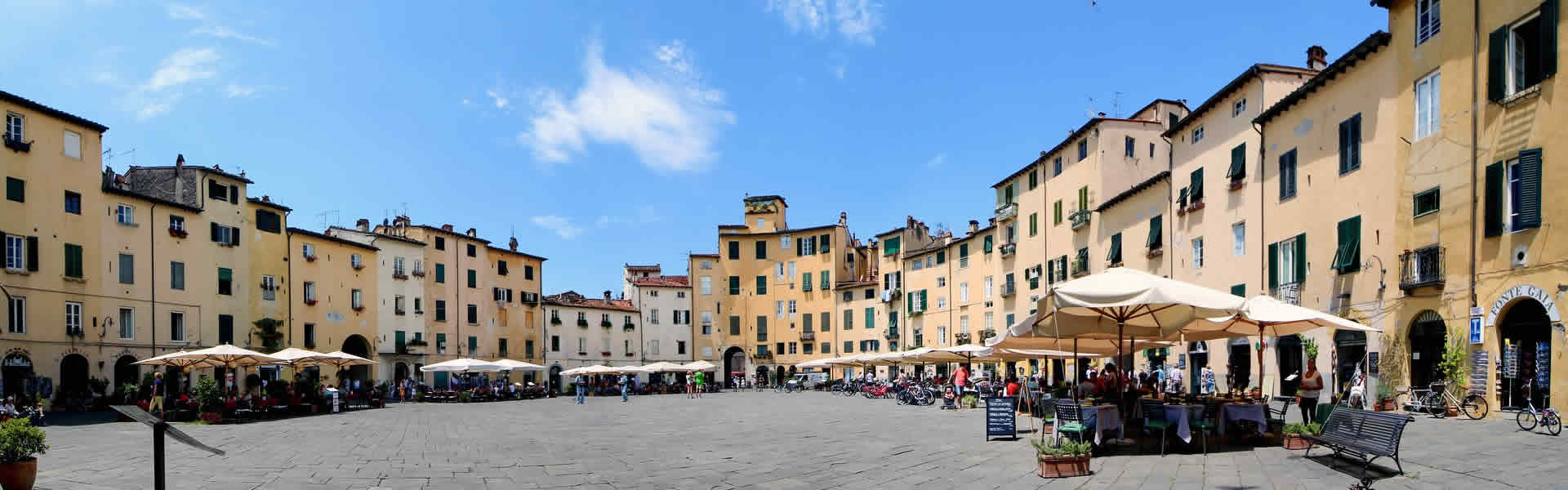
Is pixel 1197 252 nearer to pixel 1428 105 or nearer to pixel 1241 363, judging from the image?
pixel 1241 363

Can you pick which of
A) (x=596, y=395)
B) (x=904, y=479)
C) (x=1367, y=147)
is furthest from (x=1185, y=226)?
(x=596, y=395)

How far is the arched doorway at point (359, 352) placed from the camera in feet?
175

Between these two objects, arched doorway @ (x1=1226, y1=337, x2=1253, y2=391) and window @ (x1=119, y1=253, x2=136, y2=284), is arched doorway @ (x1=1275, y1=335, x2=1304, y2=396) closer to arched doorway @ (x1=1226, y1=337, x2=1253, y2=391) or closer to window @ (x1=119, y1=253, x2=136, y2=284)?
arched doorway @ (x1=1226, y1=337, x2=1253, y2=391)

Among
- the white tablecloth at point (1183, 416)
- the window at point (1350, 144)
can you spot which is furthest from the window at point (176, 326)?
the window at point (1350, 144)

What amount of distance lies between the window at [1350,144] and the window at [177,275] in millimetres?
41358

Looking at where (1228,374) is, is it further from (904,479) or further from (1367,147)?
(904,479)

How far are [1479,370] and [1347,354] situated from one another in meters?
5.45

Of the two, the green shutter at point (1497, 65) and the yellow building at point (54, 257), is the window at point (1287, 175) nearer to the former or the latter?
the green shutter at point (1497, 65)

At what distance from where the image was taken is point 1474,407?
767 inches

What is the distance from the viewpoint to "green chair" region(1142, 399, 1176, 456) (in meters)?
13.7

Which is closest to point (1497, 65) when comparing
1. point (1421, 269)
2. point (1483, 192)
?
point (1483, 192)

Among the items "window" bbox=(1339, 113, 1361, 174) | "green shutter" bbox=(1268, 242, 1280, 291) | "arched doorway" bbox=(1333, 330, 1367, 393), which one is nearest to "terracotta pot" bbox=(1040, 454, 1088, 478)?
"arched doorway" bbox=(1333, 330, 1367, 393)

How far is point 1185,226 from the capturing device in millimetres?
33594

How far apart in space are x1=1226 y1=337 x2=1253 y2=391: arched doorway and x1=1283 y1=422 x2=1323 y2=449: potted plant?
16.9 meters
